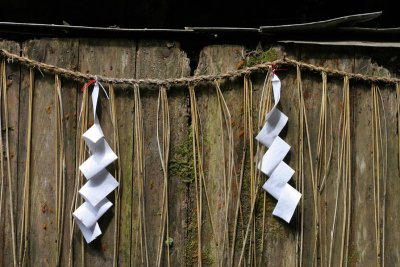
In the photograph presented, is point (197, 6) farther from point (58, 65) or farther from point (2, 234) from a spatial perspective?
point (2, 234)

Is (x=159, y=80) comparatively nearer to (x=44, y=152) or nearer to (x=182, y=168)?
(x=182, y=168)

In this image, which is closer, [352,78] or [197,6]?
[352,78]

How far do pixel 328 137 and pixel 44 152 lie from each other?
962mm

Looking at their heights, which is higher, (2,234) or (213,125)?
Answer: (213,125)

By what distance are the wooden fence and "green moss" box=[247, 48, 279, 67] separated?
0.05 m

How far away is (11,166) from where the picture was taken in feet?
5.41

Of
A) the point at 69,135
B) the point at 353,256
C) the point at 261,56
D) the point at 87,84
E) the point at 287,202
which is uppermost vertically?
the point at 261,56

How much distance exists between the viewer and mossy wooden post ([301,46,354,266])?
1660mm

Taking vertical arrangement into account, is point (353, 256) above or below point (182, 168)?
below

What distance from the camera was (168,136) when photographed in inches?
64.7

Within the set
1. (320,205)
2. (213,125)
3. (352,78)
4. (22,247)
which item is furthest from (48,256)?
(352,78)

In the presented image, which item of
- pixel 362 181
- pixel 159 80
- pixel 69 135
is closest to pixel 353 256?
pixel 362 181

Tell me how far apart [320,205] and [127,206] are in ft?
2.14

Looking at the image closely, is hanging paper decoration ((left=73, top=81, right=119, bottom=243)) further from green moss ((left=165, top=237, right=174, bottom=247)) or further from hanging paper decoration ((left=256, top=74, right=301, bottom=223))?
hanging paper decoration ((left=256, top=74, right=301, bottom=223))
